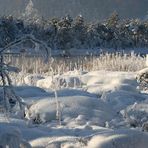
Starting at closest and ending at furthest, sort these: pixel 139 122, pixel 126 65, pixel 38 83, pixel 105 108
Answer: pixel 139 122, pixel 105 108, pixel 38 83, pixel 126 65

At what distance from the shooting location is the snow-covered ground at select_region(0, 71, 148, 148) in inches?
153

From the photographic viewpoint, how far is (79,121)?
526 cm

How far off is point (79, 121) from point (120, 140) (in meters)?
1.40

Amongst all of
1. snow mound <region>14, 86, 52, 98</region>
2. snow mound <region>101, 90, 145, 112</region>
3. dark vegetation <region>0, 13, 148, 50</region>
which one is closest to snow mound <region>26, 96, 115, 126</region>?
snow mound <region>101, 90, 145, 112</region>

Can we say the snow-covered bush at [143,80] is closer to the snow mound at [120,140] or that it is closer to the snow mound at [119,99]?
the snow mound at [119,99]

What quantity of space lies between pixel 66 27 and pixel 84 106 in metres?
32.0

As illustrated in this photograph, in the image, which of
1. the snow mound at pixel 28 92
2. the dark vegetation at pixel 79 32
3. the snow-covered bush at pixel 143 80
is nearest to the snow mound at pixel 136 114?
the snow mound at pixel 28 92

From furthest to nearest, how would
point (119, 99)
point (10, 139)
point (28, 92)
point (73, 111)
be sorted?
point (28, 92) < point (119, 99) < point (73, 111) < point (10, 139)

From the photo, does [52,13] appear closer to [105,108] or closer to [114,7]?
[114,7]

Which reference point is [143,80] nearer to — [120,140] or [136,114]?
[136,114]

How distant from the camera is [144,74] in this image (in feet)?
29.6

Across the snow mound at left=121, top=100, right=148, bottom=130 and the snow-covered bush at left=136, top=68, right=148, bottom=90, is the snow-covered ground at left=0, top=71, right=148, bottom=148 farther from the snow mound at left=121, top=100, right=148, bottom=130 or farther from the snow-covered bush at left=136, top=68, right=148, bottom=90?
the snow-covered bush at left=136, top=68, right=148, bottom=90

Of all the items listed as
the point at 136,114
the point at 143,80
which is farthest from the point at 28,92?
the point at 143,80

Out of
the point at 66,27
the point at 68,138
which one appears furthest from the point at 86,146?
the point at 66,27
